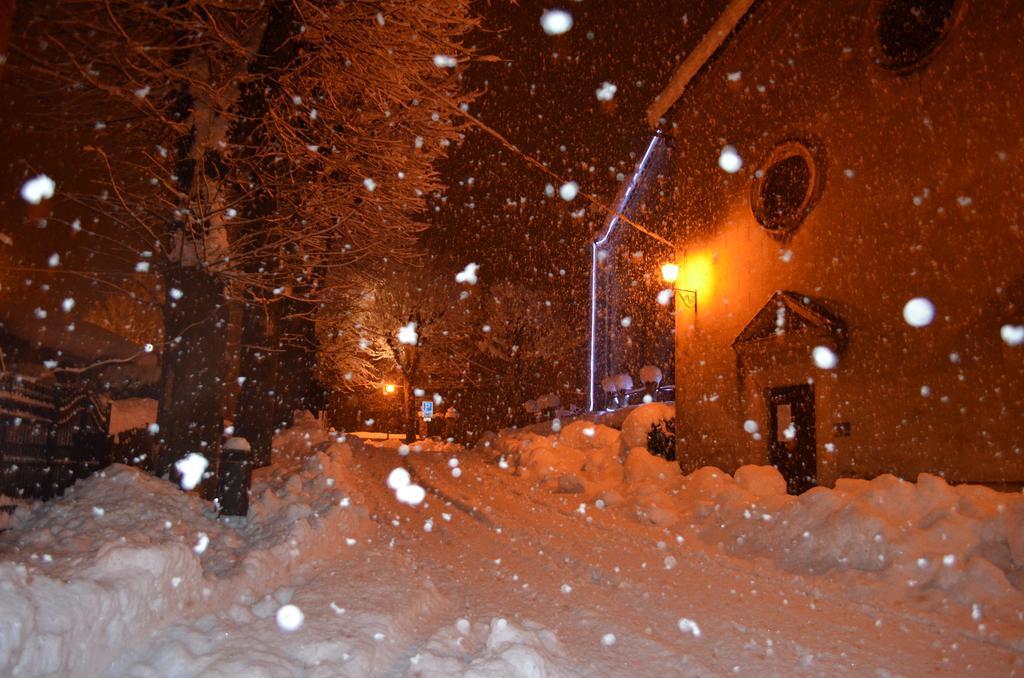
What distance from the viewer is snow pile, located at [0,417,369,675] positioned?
3178 millimetres

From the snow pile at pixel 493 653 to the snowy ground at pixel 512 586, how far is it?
2 centimetres

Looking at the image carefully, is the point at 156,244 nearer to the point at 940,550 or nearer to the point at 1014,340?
the point at 940,550

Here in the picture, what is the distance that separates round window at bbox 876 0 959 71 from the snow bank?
6623 mm

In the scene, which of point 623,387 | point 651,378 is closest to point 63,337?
point 651,378

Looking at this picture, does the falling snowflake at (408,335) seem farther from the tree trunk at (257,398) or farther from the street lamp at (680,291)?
the tree trunk at (257,398)

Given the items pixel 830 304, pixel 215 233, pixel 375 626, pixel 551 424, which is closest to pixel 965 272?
pixel 830 304

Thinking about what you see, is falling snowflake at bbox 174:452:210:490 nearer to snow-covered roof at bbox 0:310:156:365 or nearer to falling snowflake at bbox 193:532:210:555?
falling snowflake at bbox 193:532:210:555

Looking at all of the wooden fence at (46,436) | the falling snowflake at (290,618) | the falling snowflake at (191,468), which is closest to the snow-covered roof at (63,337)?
the wooden fence at (46,436)

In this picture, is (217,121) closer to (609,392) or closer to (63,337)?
(63,337)

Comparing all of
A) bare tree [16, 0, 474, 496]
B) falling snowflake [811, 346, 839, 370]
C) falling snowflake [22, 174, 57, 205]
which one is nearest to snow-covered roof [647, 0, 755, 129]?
bare tree [16, 0, 474, 496]

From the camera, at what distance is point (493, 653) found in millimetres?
3807

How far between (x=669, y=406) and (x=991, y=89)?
1076cm

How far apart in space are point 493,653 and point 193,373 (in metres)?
5.62

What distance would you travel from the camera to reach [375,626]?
427 cm
